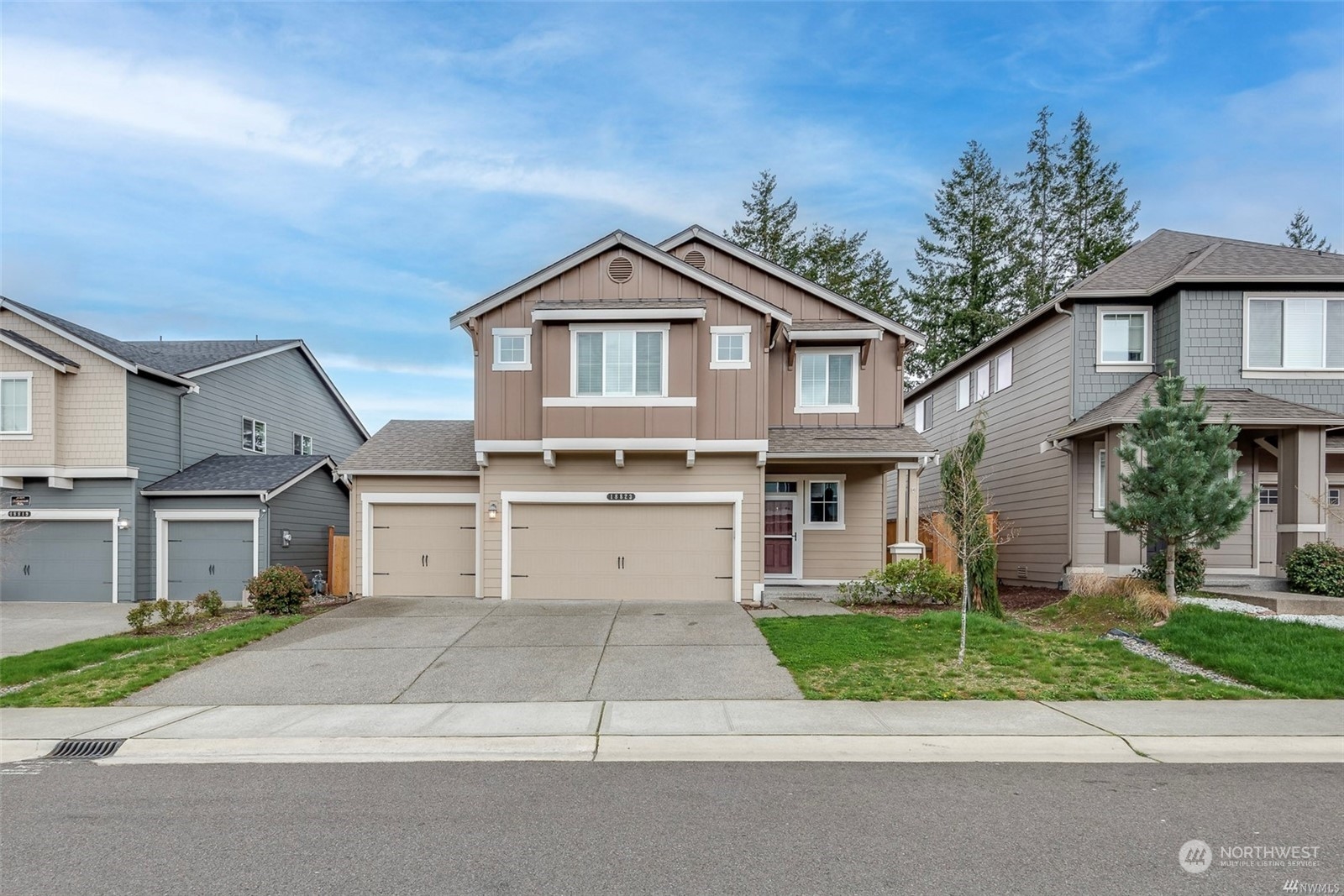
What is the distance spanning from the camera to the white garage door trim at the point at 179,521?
52.9 ft

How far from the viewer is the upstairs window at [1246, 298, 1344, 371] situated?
14195 millimetres

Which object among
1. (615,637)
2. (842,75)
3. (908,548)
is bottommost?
(615,637)

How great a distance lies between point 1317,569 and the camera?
1200cm

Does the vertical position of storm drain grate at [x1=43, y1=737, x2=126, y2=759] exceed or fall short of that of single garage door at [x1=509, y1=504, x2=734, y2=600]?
it falls short

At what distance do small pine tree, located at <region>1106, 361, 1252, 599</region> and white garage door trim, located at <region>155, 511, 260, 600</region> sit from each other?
709 inches

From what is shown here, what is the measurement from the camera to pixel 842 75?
16.4 m

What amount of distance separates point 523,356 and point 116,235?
12.2 m

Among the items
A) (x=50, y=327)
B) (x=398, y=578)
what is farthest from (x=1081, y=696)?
(x=50, y=327)

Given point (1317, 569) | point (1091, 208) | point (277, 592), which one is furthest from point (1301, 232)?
point (277, 592)

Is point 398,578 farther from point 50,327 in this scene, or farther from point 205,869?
point 205,869

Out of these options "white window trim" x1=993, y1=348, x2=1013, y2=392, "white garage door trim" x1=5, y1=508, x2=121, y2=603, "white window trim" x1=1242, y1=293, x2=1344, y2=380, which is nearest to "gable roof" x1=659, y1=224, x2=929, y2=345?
"white window trim" x1=993, y1=348, x2=1013, y2=392

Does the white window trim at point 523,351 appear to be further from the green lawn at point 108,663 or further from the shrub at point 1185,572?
the shrub at point 1185,572

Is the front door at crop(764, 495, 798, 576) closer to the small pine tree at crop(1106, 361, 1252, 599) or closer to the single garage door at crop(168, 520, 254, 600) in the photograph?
the small pine tree at crop(1106, 361, 1252, 599)
